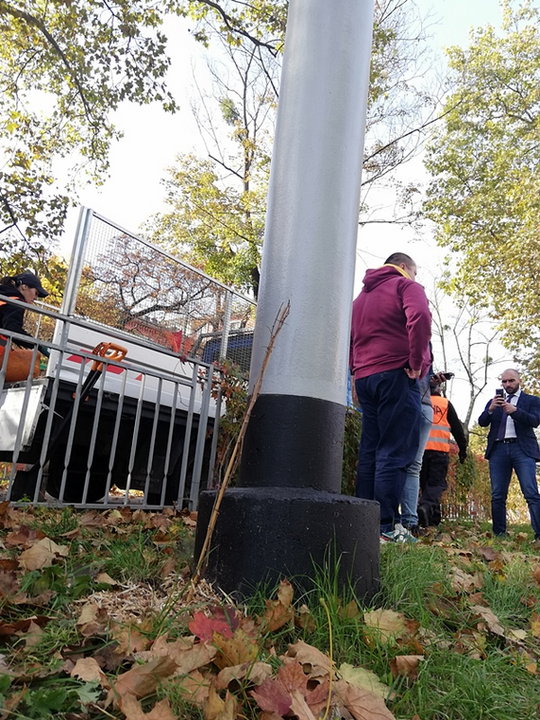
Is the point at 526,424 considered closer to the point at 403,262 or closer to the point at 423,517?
the point at 423,517

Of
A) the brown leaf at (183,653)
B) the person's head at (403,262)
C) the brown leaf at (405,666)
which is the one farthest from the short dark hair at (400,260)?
the brown leaf at (183,653)

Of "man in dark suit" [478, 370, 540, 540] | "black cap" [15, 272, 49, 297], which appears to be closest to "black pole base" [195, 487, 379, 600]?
"black cap" [15, 272, 49, 297]

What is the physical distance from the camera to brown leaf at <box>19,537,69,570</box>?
2227 millimetres

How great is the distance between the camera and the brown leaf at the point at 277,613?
1731 millimetres

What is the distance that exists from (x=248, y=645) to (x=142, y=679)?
11.8 inches

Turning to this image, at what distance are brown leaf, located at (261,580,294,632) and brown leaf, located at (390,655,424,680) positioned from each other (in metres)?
0.34

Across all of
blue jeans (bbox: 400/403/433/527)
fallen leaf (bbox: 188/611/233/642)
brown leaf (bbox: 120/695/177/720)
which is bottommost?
brown leaf (bbox: 120/695/177/720)

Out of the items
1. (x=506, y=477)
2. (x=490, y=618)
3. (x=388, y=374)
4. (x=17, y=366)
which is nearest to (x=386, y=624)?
(x=490, y=618)

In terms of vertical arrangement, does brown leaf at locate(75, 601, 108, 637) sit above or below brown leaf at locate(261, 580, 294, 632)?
below

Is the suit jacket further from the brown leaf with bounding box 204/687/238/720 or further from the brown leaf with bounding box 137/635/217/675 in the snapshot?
the brown leaf with bounding box 204/687/238/720

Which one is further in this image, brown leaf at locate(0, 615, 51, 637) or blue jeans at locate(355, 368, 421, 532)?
blue jeans at locate(355, 368, 421, 532)

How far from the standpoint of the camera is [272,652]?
5.21 feet

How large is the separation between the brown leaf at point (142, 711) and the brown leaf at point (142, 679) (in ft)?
0.14

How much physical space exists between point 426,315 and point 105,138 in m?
10.4
